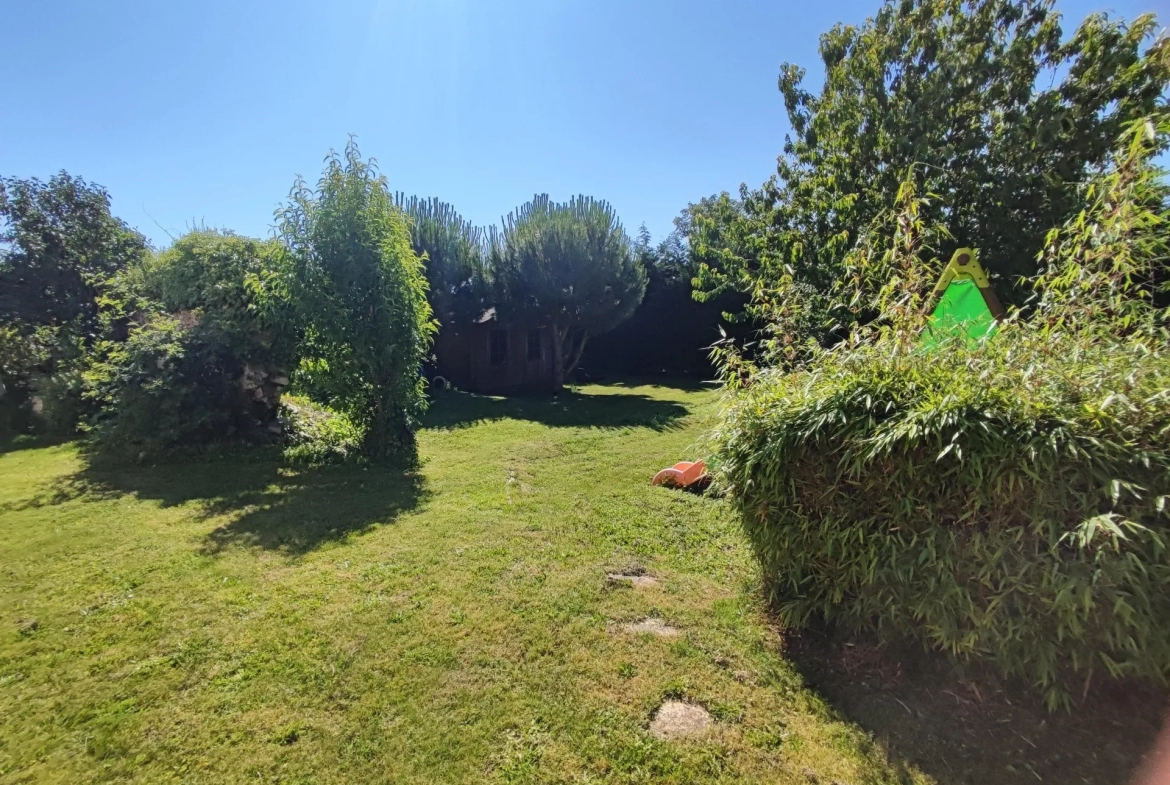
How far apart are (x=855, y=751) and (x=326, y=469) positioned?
627 centimetres

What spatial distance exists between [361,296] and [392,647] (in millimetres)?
5012

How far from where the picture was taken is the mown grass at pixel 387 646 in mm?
1870

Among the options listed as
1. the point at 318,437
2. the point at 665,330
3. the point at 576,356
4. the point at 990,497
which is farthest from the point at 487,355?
the point at 990,497

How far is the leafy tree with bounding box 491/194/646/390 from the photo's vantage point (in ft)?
45.2

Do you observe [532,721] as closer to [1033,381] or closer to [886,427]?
[886,427]

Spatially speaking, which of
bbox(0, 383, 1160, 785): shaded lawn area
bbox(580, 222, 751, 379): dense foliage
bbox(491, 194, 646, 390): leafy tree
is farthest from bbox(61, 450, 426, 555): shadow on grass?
bbox(580, 222, 751, 379): dense foliage

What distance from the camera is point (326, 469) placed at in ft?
21.0

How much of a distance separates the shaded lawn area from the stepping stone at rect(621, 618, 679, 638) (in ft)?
0.19

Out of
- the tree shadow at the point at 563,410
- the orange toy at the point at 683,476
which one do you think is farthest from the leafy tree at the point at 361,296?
the orange toy at the point at 683,476

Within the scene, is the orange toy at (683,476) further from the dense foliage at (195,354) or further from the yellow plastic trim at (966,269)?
the dense foliage at (195,354)

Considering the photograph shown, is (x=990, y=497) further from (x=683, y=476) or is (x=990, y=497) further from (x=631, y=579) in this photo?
(x=683, y=476)

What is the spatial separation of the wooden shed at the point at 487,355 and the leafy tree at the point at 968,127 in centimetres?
1066

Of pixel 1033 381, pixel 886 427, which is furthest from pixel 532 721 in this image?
pixel 1033 381

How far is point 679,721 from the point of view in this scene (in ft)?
6.76
